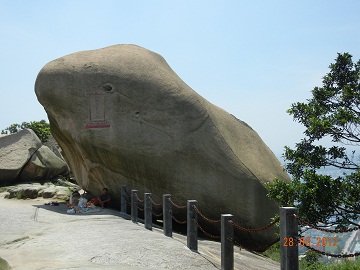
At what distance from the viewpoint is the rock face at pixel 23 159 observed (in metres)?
16.1

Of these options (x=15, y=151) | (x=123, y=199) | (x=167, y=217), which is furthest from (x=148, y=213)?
(x=15, y=151)

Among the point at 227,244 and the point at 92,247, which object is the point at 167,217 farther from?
the point at 227,244

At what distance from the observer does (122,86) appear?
11.7 m

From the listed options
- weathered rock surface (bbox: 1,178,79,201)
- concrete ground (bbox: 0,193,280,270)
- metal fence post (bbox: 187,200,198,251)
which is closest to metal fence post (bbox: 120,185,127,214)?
concrete ground (bbox: 0,193,280,270)

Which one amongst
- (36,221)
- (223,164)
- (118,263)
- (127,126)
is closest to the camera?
(118,263)

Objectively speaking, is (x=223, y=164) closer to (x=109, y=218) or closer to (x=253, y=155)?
(x=253, y=155)

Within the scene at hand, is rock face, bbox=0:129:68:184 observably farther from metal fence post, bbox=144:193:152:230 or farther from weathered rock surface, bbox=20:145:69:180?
metal fence post, bbox=144:193:152:230

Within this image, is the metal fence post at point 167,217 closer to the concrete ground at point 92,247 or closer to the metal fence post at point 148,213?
the concrete ground at point 92,247

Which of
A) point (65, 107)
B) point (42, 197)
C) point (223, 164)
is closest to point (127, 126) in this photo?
point (65, 107)

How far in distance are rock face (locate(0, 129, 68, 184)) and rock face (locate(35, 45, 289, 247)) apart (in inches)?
181

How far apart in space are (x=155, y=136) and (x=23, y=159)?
7.20 meters

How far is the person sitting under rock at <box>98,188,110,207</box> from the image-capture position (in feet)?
39.3

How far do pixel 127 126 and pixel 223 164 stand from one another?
8.97 ft

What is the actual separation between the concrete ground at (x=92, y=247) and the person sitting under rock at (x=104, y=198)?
1.57 m
